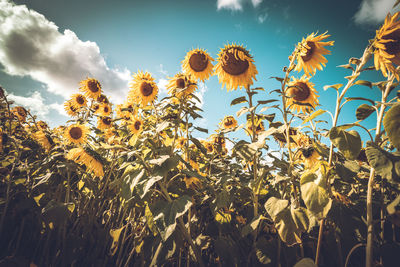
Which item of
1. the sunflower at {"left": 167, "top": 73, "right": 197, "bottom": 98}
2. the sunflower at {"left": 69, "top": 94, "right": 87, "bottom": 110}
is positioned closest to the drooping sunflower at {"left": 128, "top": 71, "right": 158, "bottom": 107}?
the sunflower at {"left": 167, "top": 73, "right": 197, "bottom": 98}

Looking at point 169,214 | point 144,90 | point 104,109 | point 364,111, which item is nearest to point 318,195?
point 364,111

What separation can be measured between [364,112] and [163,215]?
1450 millimetres

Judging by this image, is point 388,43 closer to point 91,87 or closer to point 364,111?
point 364,111

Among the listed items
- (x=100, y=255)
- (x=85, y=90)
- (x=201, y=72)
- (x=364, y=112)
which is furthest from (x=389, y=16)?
(x=85, y=90)

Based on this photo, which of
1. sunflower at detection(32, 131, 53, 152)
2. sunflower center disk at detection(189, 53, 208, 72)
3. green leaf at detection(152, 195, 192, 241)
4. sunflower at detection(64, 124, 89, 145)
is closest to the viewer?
green leaf at detection(152, 195, 192, 241)

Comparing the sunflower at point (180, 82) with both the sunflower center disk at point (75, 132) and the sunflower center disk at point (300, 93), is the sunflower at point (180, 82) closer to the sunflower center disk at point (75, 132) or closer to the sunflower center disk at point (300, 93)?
the sunflower center disk at point (300, 93)

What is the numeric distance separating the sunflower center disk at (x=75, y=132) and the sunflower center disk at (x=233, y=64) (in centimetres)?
304

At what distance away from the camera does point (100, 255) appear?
77.9 inches

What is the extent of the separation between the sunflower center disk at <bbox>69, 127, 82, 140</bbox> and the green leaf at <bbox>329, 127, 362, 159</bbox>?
389 centimetres

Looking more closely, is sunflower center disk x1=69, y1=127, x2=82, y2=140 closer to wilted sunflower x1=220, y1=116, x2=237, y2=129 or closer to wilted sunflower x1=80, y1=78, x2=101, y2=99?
wilted sunflower x1=80, y1=78, x2=101, y2=99

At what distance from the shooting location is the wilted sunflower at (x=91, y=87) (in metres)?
4.25

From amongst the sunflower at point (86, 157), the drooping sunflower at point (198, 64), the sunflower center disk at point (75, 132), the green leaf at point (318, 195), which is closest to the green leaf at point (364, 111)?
the green leaf at point (318, 195)

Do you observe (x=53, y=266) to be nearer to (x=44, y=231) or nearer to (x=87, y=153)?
(x=44, y=231)

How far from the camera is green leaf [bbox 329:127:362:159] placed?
3.01 feet
